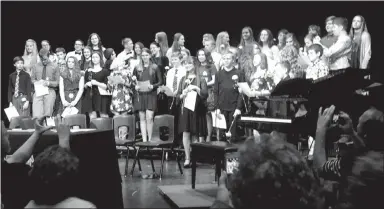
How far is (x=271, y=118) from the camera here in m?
5.16

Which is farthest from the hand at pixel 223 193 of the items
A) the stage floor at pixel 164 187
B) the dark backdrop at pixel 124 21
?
the dark backdrop at pixel 124 21

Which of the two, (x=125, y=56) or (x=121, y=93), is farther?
(x=125, y=56)

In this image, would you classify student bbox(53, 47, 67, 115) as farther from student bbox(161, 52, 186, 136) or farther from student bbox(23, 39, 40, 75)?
student bbox(161, 52, 186, 136)

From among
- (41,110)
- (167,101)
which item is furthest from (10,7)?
(167,101)

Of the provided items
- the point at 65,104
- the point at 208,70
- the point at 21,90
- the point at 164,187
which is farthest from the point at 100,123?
the point at 21,90

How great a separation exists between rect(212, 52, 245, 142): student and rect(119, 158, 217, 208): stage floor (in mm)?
853

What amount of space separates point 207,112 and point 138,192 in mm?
2504

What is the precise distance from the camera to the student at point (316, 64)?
6.83m

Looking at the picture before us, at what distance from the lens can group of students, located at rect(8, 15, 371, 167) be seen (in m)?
7.15

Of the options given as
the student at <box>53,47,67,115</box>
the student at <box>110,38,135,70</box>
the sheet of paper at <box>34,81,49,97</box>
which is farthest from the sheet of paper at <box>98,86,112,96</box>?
the sheet of paper at <box>34,81,49,97</box>

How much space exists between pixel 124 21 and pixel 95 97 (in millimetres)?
2713

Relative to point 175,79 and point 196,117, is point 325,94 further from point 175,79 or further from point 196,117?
point 175,79

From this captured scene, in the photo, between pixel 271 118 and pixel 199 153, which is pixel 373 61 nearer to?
pixel 271 118

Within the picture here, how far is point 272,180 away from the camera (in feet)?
5.54
